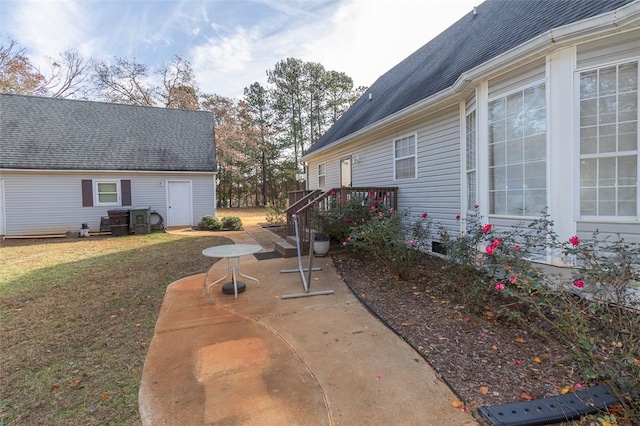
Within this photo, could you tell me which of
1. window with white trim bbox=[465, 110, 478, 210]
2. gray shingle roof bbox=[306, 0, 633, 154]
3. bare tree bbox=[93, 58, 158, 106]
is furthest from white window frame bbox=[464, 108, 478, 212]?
bare tree bbox=[93, 58, 158, 106]

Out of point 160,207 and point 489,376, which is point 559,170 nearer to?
point 489,376

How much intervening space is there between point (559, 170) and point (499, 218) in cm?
106

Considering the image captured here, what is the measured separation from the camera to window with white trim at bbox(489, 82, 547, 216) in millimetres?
3900

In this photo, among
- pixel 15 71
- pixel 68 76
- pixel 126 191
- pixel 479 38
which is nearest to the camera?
pixel 479 38

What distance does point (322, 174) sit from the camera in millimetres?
12812

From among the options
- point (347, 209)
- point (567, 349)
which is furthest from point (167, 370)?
point (347, 209)

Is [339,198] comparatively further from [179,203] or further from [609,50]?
[179,203]

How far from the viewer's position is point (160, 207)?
43.4ft

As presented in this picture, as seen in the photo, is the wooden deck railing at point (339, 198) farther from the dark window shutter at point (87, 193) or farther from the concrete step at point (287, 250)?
the dark window shutter at point (87, 193)

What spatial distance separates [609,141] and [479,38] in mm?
4248

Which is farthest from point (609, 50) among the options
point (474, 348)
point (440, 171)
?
point (474, 348)

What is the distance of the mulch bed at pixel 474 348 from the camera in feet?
7.44

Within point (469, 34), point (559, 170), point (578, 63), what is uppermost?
point (469, 34)

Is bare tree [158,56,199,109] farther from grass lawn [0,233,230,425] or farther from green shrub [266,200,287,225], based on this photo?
grass lawn [0,233,230,425]
